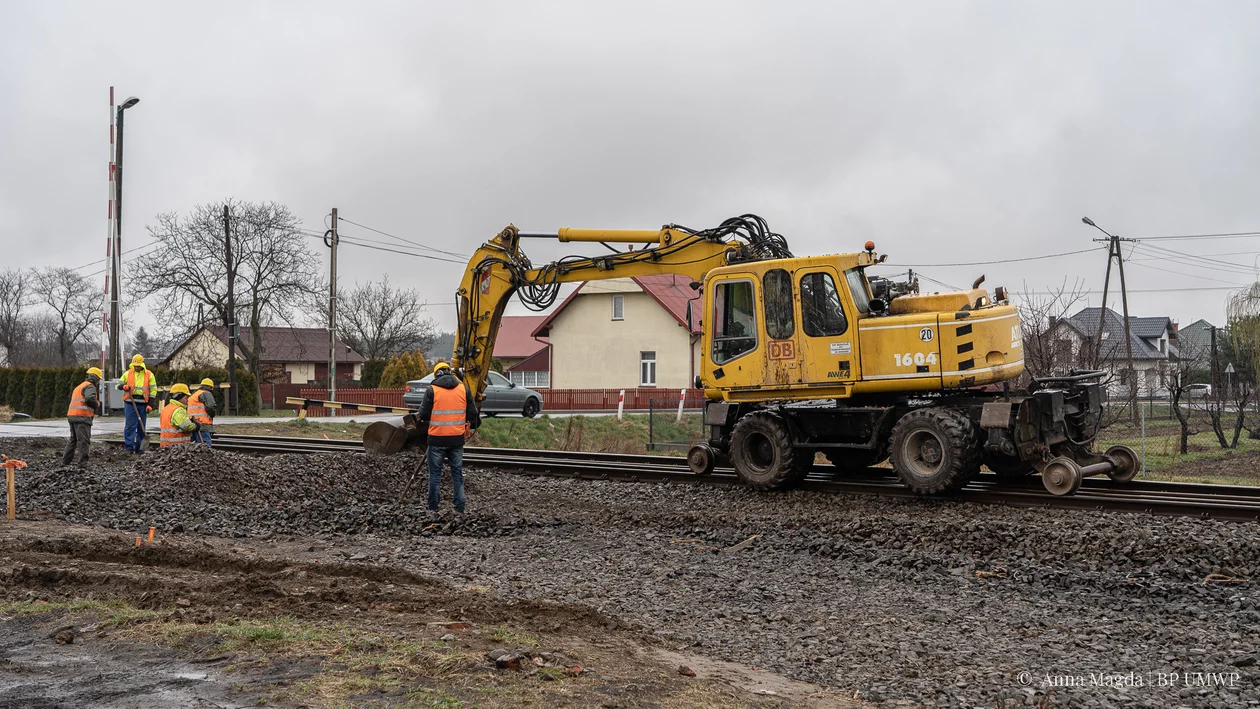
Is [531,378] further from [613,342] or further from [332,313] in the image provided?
[332,313]

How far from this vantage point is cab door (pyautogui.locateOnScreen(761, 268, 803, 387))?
11375 mm

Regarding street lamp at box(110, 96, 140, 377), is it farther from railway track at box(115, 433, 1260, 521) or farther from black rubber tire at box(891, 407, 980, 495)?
black rubber tire at box(891, 407, 980, 495)

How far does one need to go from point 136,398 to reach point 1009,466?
44.2 ft

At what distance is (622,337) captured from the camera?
159ft

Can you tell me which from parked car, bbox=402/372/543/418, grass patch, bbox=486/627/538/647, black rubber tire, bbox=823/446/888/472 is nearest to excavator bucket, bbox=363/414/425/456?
black rubber tire, bbox=823/446/888/472

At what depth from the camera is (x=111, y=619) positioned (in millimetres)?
5789

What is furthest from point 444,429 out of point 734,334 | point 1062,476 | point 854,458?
point 1062,476

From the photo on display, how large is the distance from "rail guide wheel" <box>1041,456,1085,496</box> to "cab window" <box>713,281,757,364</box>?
11.5 feet

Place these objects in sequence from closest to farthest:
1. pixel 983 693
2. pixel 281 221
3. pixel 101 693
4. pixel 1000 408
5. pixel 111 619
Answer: pixel 101 693 < pixel 983 693 < pixel 111 619 < pixel 1000 408 < pixel 281 221

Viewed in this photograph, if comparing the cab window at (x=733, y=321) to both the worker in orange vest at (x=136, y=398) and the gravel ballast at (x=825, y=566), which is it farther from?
the worker in orange vest at (x=136, y=398)

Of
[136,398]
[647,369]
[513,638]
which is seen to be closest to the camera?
[513,638]

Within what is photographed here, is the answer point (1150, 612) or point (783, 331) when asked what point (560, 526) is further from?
point (1150, 612)

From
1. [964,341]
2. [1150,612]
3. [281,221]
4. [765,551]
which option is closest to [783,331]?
[964,341]

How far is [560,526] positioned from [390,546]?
Result: 1.81 meters
